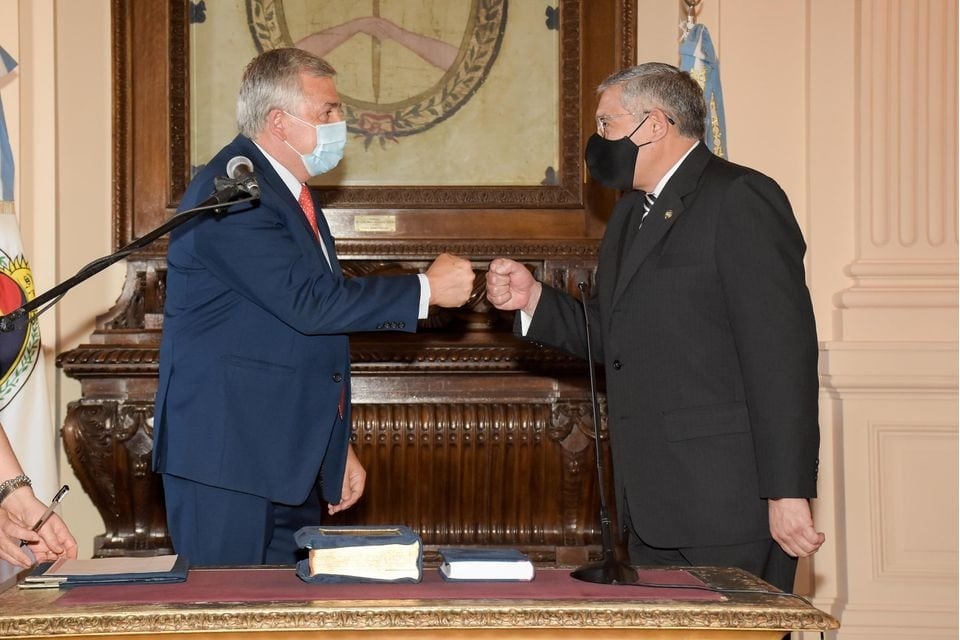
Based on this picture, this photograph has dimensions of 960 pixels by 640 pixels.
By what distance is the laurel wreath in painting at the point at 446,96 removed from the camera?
5.20m

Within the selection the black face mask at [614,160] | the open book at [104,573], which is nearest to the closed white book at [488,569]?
the open book at [104,573]

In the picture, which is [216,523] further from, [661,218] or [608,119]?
[608,119]

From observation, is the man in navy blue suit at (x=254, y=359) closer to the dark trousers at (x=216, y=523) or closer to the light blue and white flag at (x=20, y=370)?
the dark trousers at (x=216, y=523)

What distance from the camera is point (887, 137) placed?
15.9ft

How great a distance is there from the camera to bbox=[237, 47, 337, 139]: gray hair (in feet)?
10.6

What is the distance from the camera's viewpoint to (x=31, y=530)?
7.70ft

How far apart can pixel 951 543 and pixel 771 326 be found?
2457 mm

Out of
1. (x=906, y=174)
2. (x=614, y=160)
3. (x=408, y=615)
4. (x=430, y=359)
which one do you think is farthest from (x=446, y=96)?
(x=408, y=615)

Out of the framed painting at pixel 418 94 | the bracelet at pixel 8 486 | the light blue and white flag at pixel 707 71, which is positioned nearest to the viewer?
the bracelet at pixel 8 486

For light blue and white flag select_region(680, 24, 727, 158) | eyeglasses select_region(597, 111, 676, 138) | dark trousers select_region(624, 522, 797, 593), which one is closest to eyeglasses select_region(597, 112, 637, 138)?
eyeglasses select_region(597, 111, 676, 138)

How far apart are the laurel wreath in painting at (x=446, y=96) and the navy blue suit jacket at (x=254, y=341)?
87.0 inches

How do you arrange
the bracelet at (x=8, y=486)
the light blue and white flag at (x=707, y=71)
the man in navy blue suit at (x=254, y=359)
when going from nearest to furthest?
the bracelet at (x=8, y=486)
the man in navy blue suit at (x=254, y=359)
the light blue and white flag at (x=707, y=71)

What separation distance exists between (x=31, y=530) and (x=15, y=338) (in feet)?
7.22

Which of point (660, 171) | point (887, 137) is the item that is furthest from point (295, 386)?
point (887, 137)
